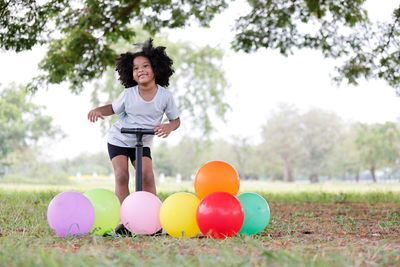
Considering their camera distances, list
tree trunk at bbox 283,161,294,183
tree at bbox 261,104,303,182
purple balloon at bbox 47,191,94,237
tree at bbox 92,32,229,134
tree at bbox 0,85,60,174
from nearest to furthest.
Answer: purple balloon at bbox 47,191,94,237 < tree at bbox 92,32,229,134 < tree at bbox 0,85,60,174 < tree at bbox 261,104,303,182 < tree trunk at bbox 283,161,294,183

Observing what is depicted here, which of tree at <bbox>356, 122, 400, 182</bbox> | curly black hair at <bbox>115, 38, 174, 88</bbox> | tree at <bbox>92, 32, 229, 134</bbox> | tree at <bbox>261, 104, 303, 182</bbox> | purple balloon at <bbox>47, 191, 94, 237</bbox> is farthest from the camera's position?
tree at <bbox>261, 104, 303, 182</bbox>

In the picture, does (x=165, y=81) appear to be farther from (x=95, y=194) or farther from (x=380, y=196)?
(x=380, y=196)

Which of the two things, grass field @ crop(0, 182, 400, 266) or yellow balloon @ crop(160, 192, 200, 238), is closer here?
grass field @ crop(0, 182, 400, 266)

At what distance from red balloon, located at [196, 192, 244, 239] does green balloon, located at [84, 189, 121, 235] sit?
→ 0.79 meters

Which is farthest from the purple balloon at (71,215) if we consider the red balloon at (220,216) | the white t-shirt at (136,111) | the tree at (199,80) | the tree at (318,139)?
the tree at (318,139)

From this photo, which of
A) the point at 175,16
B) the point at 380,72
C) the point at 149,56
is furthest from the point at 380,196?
the point at 149,56

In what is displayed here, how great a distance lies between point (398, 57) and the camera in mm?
8180

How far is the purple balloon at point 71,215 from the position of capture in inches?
123

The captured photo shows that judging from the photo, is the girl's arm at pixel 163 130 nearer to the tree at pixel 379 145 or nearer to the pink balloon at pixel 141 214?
the pink balloon at pixel 141 214

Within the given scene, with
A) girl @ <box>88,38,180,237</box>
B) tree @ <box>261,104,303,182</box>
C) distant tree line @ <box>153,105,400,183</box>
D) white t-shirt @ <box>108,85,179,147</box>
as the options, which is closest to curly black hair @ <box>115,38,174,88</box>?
girl @ <box>88,38,180,237</box>

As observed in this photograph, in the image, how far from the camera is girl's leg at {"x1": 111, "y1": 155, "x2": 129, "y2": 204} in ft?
12.4

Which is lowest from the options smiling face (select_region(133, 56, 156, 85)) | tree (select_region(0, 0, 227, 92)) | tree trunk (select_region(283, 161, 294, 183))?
tree trunk (select_region(283, 161, 294, 183))

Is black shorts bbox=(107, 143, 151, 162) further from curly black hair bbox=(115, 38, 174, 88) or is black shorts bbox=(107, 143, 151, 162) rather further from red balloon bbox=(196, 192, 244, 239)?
red balloon bbox=(196, 192, 244, 239)

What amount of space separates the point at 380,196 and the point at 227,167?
18.9 feet
